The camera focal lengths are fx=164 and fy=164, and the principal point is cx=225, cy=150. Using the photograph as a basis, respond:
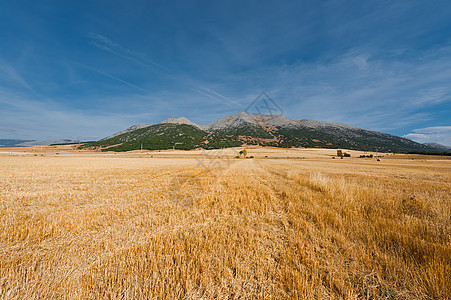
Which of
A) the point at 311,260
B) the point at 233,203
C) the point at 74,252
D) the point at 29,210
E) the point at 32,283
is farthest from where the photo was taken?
the point at 233,203

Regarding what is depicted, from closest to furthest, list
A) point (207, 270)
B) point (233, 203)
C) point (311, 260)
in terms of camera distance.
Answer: point (207, 270)
point (311, 260)
point (233, 203)

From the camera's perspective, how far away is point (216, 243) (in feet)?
15.1

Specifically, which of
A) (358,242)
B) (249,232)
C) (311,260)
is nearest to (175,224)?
(249,232)

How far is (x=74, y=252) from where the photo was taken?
4195 millimetres

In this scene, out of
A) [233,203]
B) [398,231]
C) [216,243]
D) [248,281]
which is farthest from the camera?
[233,203]

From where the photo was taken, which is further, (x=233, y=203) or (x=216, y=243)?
(x=233, y=203)

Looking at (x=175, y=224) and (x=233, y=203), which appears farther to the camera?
(x=233, y=203)

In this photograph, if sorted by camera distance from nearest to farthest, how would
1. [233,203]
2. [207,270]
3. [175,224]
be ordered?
1. [207,270]
2. [175,224]
3. [233,203]

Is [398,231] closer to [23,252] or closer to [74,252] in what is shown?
[74,252]

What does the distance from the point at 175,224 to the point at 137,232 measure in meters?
1.23

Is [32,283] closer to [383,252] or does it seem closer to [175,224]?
[175,224]

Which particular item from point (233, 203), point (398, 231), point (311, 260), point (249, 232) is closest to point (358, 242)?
point (398, 231)

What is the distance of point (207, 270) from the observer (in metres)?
3.51

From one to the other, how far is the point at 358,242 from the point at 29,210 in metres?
12.7
